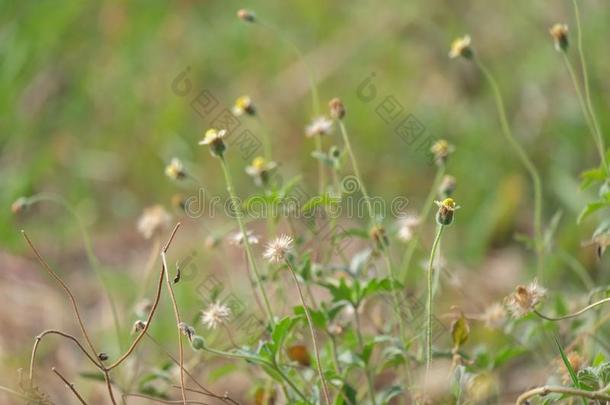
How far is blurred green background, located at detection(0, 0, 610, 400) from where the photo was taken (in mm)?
2486

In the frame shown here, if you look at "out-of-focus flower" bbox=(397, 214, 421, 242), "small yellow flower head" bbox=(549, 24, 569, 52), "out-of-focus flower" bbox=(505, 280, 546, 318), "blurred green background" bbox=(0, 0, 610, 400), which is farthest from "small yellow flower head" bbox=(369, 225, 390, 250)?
"blurred green background" bbox=(0, 0, 610, 400)

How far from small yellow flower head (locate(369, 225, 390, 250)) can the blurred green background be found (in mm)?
983

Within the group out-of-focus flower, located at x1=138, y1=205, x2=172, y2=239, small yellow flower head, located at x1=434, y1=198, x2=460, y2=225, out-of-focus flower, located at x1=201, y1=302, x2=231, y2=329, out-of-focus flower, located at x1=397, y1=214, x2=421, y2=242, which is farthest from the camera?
out-of-focus flower, located at x1=138, y1=205, x2=172, y2=239

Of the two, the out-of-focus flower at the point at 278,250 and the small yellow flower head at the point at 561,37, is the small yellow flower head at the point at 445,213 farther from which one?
the small yellow flower head at the point at 561,37

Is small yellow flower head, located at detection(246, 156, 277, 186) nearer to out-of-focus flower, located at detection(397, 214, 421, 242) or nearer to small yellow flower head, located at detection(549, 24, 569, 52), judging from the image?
out-of-focus flower, located at detection(397, 214, 421, 242)

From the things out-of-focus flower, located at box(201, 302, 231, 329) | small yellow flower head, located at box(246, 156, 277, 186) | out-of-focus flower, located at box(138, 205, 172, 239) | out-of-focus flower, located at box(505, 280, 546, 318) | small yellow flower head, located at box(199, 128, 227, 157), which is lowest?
out-of-focus flower, located at box(505, 280, 546, 318)

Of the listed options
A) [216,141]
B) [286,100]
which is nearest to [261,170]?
[216,141]

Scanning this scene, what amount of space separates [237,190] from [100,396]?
106cm

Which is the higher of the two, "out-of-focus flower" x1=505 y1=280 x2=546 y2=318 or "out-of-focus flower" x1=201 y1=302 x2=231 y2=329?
"out-of-focus flower" x1=201 y1=302 x2=231 y2=329

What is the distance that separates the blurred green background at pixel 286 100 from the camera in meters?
2.49

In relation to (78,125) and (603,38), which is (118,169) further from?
(603,38)

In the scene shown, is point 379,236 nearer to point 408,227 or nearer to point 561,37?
point 408,227

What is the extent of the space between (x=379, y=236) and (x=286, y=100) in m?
1.93

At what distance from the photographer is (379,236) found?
1202 millimetres
